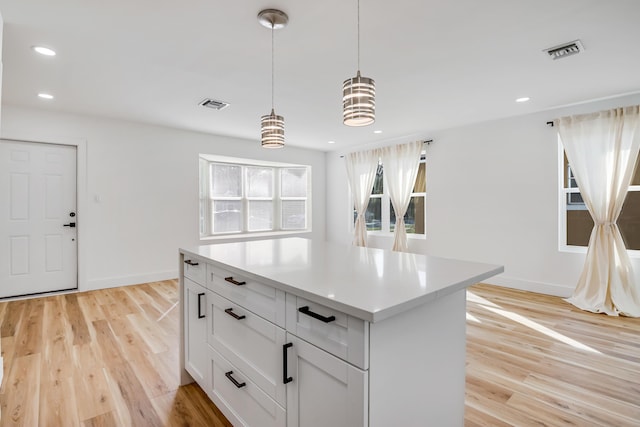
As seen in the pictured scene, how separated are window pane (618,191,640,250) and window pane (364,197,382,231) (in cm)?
343

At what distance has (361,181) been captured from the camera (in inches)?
250

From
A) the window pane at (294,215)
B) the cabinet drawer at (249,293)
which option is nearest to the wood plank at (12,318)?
the cabinet drawer at (249,293)

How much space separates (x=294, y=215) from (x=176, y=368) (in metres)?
4.67

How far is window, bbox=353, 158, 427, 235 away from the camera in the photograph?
18.0 feet

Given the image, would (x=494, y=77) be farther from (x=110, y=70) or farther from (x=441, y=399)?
(x=110, y=70)

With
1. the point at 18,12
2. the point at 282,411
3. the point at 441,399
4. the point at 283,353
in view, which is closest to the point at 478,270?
the point at 441,399

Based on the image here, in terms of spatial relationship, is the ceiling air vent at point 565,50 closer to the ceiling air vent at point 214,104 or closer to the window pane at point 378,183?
the ceiling air vent at point 214,104

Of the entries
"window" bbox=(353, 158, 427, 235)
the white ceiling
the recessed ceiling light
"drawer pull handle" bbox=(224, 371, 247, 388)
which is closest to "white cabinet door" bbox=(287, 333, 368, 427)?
"drawer pull handle" bbox=(224, 371, 247, 388)

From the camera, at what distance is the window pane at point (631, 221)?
11.9 ft

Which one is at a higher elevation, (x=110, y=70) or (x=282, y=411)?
(x=110, y=70)

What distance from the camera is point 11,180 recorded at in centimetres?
390

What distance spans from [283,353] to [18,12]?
2.70 meters

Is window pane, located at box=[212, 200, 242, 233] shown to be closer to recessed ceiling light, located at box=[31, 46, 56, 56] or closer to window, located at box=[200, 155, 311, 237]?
window, located at box=[200, 155, 311, 237]

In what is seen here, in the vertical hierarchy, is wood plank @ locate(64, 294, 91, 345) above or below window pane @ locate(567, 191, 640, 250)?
below
